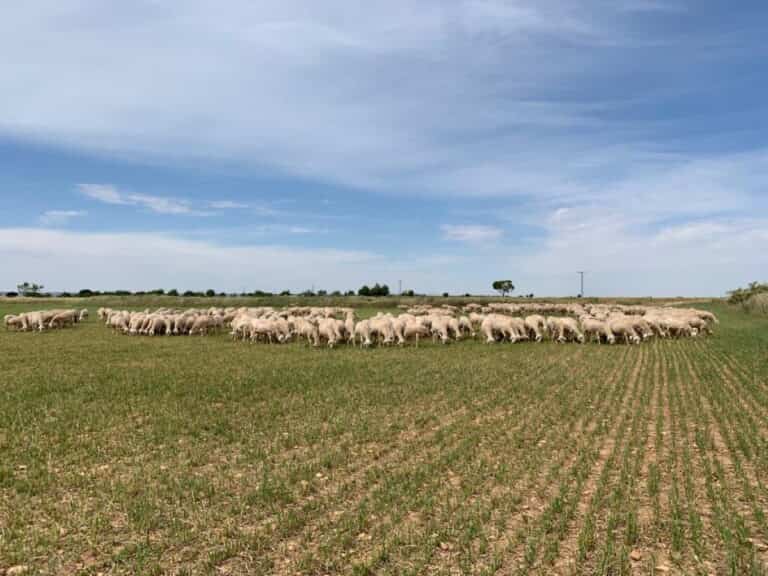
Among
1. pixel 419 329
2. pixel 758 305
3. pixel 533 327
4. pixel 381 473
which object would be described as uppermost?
pixel 758 305

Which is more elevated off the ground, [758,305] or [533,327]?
[758,305]

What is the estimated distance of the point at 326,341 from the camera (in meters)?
27.2

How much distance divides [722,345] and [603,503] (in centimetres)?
2284

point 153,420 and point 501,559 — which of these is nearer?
point 501,559

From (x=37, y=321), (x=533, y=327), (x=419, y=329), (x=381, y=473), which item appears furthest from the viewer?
(x=37, y=321)

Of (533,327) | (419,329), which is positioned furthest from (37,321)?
(533,327)

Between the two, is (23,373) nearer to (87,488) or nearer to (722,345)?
(87,488)

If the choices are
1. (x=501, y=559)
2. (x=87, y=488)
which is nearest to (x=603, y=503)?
(x=501, y=559)

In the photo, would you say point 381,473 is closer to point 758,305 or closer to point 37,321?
point 37,321

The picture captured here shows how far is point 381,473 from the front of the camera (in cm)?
830

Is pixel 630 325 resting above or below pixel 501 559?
above

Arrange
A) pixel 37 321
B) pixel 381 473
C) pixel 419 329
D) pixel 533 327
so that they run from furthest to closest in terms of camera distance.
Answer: pixel 37 321 < pixel 533 327 < pixel 419 329 < pixel 381 473

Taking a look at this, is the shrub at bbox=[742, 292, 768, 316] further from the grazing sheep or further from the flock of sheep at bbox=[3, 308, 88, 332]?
the flock of sheep at bbox=[3, 308, 88, 332]

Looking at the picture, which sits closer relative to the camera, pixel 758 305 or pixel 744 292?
pixel 758 305
